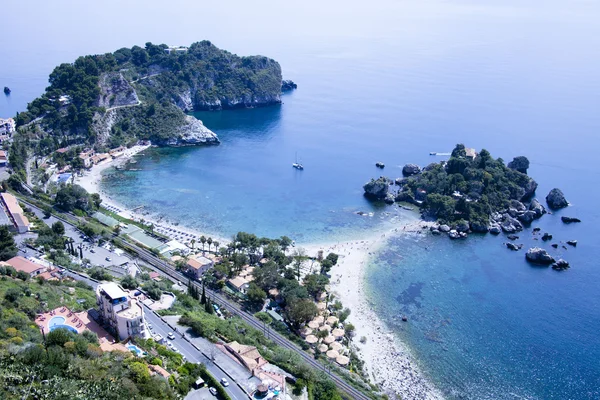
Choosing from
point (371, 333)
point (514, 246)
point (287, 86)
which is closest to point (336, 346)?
point (371, 333)

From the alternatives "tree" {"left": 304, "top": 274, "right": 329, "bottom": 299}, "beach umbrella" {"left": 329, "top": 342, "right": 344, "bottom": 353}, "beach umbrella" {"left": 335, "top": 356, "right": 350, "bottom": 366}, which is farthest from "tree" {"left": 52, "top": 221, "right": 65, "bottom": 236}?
"beach umbrella" {"left": 335, "top": 356, "right": 350, "bottom": 366}

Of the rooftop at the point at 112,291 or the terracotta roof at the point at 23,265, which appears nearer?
the rooftop at the point at 112,291

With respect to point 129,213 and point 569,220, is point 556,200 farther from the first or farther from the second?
point 129,213

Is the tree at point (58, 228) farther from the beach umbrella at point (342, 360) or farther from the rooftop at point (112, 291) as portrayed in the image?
the beach umbrella at point (342, 360)

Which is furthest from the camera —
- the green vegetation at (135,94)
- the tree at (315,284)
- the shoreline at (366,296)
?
the green vegetation at (135,94)

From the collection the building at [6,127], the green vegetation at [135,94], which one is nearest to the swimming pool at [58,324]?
the green vegetation at [135,94]

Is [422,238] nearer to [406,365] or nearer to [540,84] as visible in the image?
[406,365]

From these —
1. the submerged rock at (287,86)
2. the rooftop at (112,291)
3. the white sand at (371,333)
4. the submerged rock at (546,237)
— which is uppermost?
the submerged rock at (287,86)
